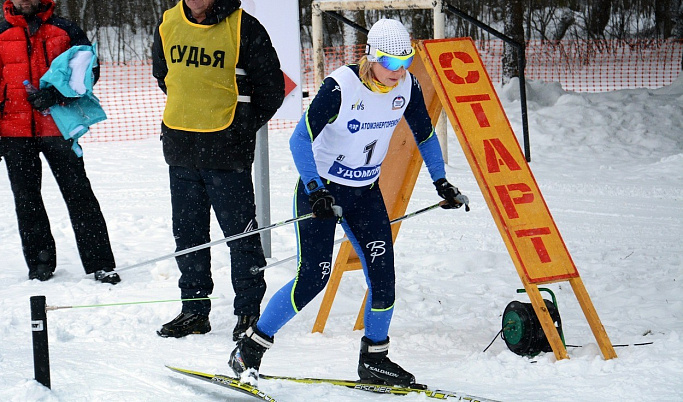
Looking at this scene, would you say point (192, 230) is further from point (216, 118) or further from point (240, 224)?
point (216, 118)

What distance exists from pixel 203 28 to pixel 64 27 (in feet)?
5.03

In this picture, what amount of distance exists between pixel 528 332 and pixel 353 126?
1.40 meters

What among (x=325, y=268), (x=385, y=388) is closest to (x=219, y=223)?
(x=325, y=268)

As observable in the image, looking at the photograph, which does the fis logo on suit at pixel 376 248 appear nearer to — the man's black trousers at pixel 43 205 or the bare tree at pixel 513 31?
the man's black trousers at pixel 43 205

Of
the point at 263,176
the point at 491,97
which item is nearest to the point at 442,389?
the point at 491,97

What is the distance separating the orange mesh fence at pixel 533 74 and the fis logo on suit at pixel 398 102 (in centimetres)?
883

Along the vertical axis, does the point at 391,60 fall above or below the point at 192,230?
above

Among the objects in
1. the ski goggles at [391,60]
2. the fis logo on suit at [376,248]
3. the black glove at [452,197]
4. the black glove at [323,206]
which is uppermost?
the ski goggles at [391,60]

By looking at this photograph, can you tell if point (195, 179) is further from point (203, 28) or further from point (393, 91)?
point (393, 91)

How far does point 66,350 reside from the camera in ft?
13.9

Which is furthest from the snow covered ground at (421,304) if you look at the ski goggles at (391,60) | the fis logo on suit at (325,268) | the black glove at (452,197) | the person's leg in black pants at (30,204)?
the ski goggles at (391,60)

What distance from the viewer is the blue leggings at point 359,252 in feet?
12.1

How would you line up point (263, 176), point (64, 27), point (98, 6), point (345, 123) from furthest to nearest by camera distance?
point (98, 6), point (263, 176), point (64, 27), point (345, 123)

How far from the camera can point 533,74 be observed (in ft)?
68.5
